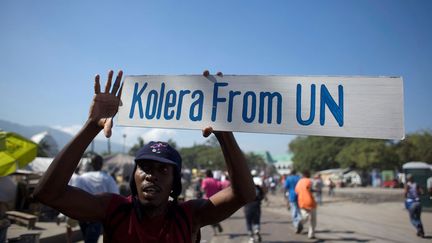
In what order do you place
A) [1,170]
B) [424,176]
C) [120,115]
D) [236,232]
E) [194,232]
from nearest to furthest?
[194,232], [120,115], [1,170], [236,232], [424,176]

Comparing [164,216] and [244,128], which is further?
[244,128]

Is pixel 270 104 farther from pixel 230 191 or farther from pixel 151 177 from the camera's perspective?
pixel 151 177

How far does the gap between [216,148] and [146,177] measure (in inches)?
4430

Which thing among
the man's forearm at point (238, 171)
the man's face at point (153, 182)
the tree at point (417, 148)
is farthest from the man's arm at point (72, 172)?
the tree at point (417, 148)

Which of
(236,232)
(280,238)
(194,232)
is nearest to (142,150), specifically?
(194,232)

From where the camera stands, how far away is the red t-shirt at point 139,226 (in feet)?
6.61

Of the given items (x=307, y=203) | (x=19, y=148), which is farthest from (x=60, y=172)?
(x=307, y=203)

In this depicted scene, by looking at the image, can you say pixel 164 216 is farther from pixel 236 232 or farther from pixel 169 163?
pixel 236 232

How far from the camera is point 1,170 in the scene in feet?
15.1

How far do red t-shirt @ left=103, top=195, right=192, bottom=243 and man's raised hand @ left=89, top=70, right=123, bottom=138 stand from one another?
0.54 m

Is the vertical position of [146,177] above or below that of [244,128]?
below

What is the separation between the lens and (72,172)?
193 centimetres

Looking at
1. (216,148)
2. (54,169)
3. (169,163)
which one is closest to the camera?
(54,169)

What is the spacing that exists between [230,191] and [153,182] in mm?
548
